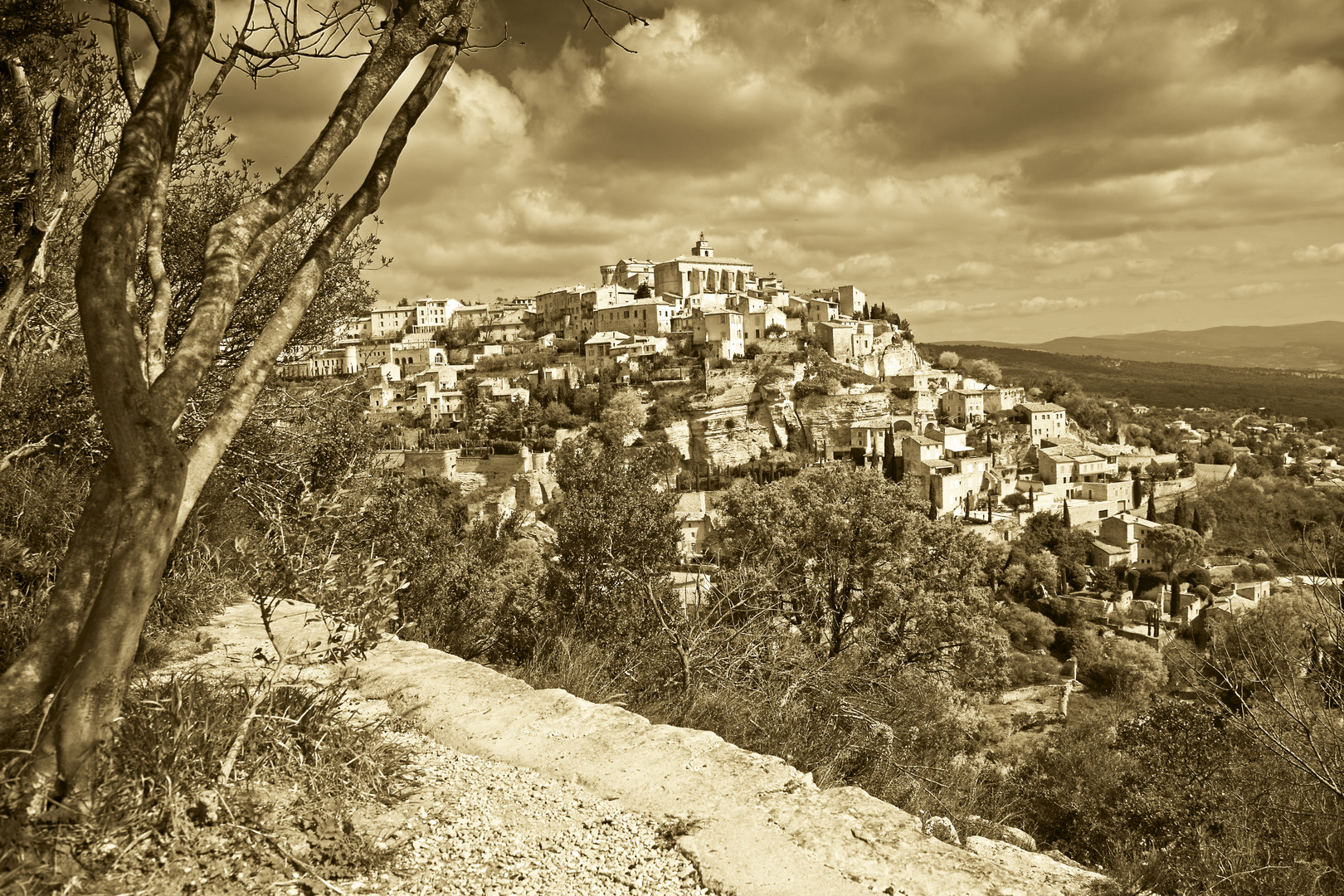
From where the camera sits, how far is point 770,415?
208 feet

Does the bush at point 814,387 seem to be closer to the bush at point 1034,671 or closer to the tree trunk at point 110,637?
the bush at point 1034,671

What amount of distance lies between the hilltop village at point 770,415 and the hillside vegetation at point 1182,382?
3148 cm

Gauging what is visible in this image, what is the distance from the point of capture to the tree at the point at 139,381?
2541mm

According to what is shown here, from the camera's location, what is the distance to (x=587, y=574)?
9.86 m

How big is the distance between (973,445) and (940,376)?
15.0 meters

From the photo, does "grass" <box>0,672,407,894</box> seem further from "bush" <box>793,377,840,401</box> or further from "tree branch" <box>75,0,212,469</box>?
"bush" <box>793,377,840,401</box>

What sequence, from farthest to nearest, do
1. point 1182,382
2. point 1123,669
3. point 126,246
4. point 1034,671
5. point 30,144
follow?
point 1182,382 < point 1034,671 < point 1123,669 < point 30,144 < point 126,246

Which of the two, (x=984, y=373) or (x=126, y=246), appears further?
(x=984, y=373)

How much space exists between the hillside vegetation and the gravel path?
341 feet

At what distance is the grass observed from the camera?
245 centimetres

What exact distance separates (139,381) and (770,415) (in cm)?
6154

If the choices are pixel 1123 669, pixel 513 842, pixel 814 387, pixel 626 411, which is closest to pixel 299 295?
pixel 513 842

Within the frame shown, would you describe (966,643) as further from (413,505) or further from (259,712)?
(259,712)

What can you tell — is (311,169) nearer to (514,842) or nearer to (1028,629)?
(514,842)
